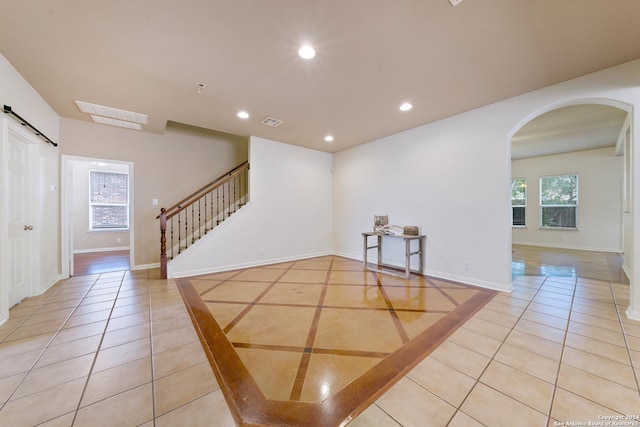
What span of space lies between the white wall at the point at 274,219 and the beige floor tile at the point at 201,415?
3214 millimetres

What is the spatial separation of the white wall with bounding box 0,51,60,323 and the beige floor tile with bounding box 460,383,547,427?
423cm

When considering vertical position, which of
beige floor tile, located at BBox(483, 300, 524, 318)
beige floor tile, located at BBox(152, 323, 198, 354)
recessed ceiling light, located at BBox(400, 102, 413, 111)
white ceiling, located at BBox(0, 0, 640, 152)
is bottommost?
beige floor tile, located at BBox(152, 323, 198, 354)

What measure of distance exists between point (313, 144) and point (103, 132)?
13.1 ft

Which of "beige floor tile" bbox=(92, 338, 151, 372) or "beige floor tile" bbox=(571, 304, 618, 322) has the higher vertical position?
"beige floor tile" bbox=(571, 304, 618, 322)

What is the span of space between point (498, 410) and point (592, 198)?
Result: 817 centimetres

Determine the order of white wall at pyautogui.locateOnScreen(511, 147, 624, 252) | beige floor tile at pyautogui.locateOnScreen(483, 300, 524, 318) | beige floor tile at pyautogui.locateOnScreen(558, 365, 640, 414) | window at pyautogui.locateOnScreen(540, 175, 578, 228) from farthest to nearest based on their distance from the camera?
window at pyautogui.locateOnScreen(540, 175, 578, 228) → white wall at pyautogui.locateOnScreen(511, 147, 624, 252) → beige floor tile at pyautogui.locateOnScreen(483, 300, 524, 318) → beige floor tile at pyautogui.locateOnScreen(558, 365, 640, 414)

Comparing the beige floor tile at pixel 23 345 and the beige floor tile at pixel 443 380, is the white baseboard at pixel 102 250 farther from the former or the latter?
the beige floor tile at pixel 443 380

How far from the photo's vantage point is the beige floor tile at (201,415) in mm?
1275

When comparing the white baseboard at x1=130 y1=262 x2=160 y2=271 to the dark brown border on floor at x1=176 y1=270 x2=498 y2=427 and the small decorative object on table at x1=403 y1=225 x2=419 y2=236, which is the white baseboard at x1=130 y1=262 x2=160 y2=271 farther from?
the small decorative object on table at x1=403 y1=225 x2=419 y2=236

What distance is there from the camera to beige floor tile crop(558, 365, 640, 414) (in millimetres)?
1397

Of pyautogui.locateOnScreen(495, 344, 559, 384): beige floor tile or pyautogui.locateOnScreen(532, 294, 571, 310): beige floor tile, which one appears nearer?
pyautogui.locateOnScreen(495, 344, 559, 384): beige floor tile

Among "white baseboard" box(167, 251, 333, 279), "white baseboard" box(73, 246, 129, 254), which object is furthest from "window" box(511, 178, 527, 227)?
"white baseboard" box(73, 246, 129, 254)

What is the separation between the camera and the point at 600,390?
151cm

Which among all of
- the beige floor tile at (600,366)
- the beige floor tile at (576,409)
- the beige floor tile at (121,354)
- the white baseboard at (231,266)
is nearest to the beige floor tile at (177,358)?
the beige floor tile at (121,354)
